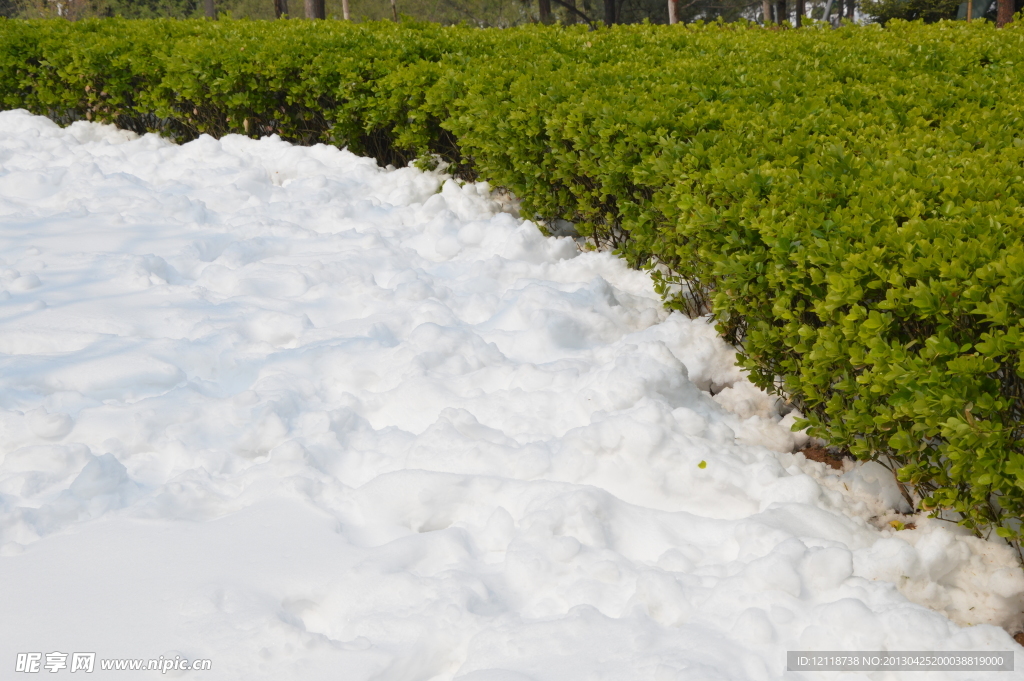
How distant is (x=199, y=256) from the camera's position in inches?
197

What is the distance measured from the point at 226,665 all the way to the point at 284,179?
487 centimetres

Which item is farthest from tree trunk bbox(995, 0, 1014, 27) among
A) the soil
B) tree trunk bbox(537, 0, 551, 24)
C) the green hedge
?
the soil

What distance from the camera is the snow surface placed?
2332mm

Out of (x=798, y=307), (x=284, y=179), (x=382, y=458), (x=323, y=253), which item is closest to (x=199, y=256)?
(x=323, y=253)

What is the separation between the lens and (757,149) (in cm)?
387

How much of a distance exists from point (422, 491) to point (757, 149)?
2.28 metres

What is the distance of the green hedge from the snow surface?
356mm

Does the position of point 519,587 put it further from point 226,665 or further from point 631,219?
point 631,219

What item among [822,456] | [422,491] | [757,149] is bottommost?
[822,456]

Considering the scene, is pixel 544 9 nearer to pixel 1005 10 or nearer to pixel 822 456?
pixel 1005 10

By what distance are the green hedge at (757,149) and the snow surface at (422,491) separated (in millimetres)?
356

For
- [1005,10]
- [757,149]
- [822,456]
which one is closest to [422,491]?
[822,456]

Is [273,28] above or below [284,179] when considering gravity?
above

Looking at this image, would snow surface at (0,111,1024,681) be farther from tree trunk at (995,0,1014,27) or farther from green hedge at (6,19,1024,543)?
tree trunk at (995,0,1014,27)
